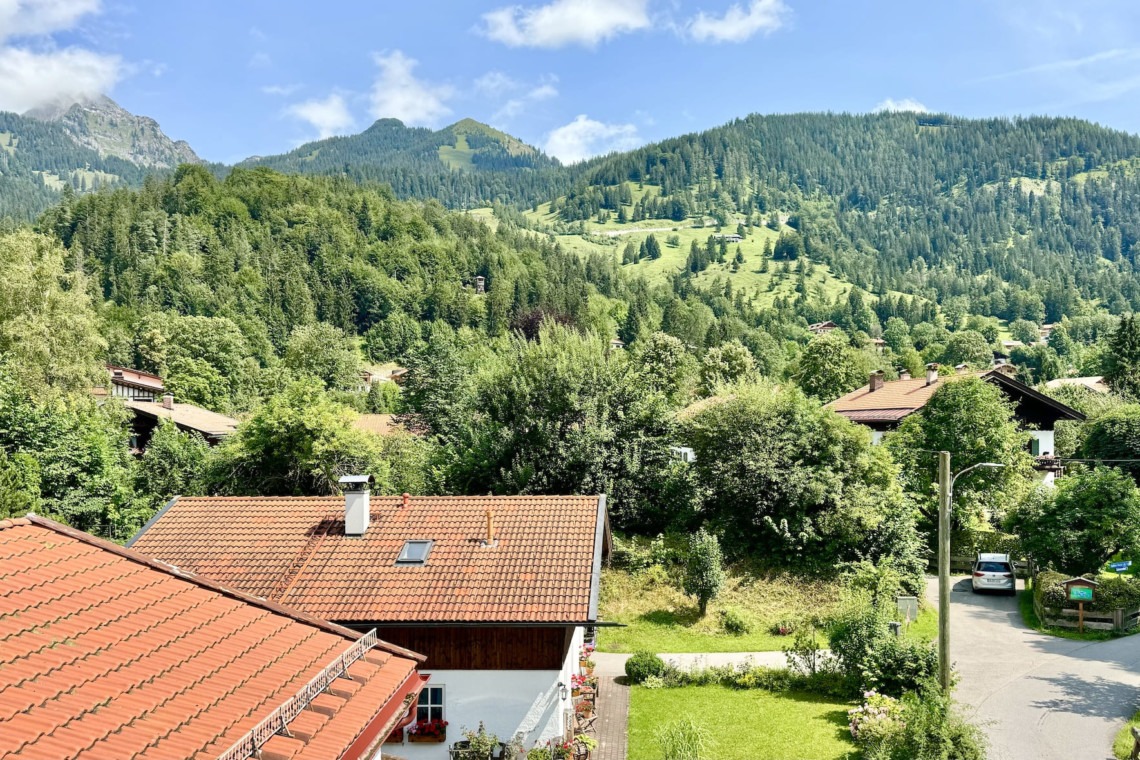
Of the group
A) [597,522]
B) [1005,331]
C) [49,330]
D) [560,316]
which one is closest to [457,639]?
[597,522]

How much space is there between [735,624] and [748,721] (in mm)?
7089

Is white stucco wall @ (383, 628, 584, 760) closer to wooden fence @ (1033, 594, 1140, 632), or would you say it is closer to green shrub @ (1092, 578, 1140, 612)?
wooden fence @ (1033, 594, 1140, 632)

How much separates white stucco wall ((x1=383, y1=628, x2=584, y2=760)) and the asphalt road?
759 centimetres

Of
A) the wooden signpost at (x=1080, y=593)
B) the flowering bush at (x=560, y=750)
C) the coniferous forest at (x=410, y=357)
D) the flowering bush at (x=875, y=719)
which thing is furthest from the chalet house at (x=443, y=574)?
the wooden signpost at (x=1080, y=593)

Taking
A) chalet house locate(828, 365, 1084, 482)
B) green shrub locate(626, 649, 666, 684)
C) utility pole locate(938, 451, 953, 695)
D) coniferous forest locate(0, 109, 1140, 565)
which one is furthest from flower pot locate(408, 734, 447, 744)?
chalet house locate(828, 365, 1084, 482)

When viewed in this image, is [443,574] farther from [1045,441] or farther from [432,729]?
[1045,441]

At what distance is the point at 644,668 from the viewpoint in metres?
21.9

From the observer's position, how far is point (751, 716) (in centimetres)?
1956

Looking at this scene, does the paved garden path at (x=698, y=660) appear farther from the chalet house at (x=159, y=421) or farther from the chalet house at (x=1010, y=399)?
the chalet house at (x=159, y=421)

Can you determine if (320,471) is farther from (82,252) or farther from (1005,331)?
(1005,331)

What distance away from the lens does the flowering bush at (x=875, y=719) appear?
A: 1722 centimetres

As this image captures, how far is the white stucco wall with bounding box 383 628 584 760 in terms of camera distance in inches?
675

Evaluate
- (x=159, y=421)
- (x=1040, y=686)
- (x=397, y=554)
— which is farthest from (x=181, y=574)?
(x=159, y=421)

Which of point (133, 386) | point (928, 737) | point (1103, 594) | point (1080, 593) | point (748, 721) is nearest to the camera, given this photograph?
point (928, 737)
